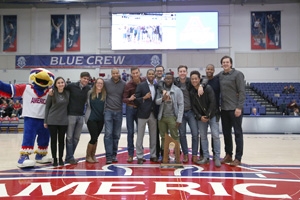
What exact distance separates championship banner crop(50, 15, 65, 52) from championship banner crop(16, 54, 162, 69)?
0.67 m

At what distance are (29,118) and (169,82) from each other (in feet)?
8.00

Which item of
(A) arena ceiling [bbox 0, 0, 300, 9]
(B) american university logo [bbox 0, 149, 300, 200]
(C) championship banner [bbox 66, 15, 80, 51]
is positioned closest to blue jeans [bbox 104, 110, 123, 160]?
(B) american university logo [bbox 0, 149, 300, 200]

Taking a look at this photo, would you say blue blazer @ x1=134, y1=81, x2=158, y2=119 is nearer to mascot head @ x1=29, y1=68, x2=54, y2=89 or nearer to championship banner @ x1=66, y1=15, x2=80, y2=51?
mascot head @ x1=29, y1=68, x2=54, y2=89

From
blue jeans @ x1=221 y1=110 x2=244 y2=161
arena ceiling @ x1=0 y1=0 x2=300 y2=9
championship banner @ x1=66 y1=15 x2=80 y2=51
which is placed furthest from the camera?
championship banner @ x1=66 y1=15 x2=80 y2=51

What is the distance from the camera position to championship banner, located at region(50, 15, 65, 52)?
19375 millimetres

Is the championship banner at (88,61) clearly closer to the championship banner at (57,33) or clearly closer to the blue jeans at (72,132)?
the championship banner at (57,33)

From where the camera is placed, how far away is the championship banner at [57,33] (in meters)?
19.4

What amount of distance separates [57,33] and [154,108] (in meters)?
16.3

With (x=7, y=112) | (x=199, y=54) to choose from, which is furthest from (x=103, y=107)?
(x=199, y=54)

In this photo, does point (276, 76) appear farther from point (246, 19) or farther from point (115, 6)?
point (115, 6)

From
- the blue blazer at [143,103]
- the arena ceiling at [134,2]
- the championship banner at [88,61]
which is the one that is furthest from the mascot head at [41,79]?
the arena ceiling at [134,2]

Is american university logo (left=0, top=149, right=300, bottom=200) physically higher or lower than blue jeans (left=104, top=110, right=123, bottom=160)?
lower

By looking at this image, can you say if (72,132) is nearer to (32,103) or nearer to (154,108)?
(32,103)

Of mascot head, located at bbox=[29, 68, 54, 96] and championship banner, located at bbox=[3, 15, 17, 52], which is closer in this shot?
mascot head, located at bbox=[29, 68, 54, 96]
